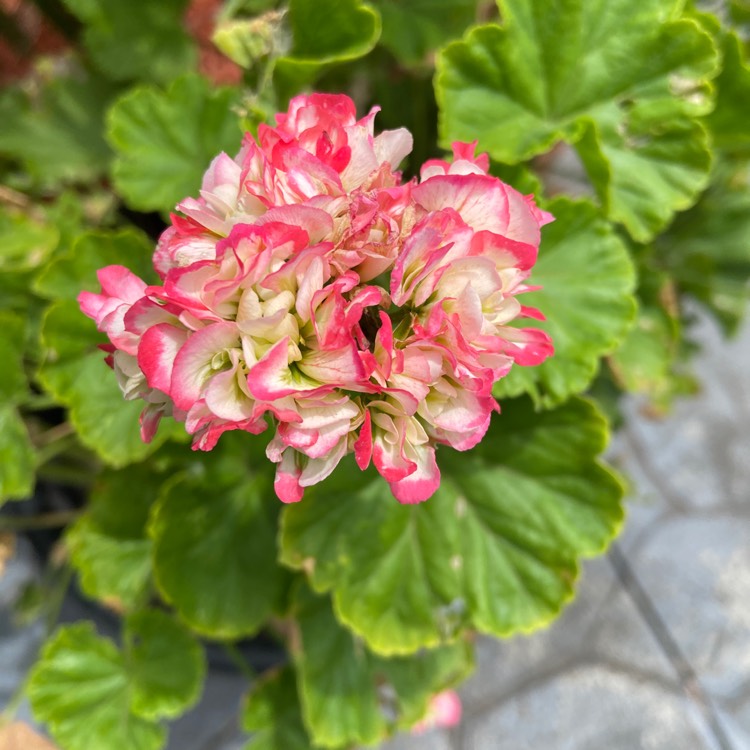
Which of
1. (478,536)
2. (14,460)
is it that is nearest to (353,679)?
(478,536)

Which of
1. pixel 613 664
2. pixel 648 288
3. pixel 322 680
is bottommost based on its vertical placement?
pixel 613 664

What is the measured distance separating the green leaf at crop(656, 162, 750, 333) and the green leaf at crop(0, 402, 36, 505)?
2.68 feet

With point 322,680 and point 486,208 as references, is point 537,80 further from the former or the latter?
point 322,680

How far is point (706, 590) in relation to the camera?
1.21 meters

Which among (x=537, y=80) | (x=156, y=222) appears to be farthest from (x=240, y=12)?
(x=537, y=80)

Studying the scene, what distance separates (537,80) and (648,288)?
1.07ft

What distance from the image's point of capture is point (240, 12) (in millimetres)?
794

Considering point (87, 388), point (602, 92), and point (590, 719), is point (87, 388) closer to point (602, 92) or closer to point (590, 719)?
point (602, 92)

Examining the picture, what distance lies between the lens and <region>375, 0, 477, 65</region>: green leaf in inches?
30.0

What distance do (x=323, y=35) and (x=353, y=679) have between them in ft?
2.03

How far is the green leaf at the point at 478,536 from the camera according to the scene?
1.95 feet

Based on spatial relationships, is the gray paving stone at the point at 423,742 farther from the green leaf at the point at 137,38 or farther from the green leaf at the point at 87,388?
the green leaf at the point at 137,38

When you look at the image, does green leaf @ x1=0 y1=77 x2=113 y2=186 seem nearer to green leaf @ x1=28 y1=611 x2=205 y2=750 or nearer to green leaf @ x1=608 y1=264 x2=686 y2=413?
green leaf @ x1=28 y1=611 x2=205 y2=750

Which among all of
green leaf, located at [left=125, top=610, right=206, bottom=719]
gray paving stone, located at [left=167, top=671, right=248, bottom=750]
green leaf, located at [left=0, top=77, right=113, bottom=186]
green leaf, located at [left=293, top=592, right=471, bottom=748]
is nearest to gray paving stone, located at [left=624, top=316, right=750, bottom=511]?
green leaf, located at [left=293, top=592, right=471, bottom=748]
